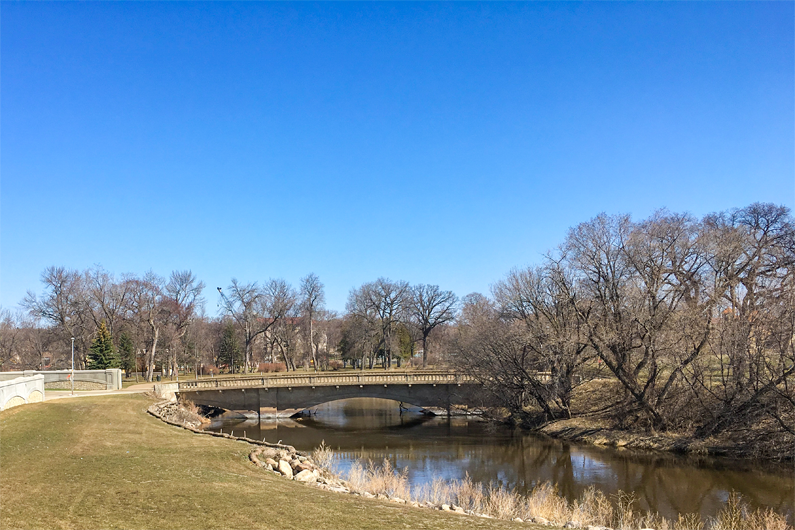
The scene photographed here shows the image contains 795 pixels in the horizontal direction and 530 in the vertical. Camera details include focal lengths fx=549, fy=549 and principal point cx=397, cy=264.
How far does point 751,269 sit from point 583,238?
9.71 m

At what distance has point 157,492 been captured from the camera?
13.0 meters

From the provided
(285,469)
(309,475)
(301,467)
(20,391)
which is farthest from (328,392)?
(309,475)

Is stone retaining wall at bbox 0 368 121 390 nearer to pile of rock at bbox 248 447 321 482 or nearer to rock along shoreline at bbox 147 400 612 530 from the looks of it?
rock along shoreline at bbox 147 400 612 530

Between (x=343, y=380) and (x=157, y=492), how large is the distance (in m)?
33.5

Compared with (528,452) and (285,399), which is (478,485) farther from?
(285,399)

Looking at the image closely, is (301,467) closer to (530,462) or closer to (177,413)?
(530,462)

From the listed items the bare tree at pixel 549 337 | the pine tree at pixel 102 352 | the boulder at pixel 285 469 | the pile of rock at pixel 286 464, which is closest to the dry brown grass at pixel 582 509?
the pile of rock at pixel 286 464

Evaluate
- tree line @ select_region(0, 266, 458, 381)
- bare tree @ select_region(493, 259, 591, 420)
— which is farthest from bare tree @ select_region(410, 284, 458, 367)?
bare tree @ select_region(493, 259, 591, 420)

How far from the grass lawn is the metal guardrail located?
928 inches

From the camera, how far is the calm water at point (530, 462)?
71.8ft

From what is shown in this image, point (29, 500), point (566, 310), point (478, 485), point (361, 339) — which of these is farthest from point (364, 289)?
point (29, 500)

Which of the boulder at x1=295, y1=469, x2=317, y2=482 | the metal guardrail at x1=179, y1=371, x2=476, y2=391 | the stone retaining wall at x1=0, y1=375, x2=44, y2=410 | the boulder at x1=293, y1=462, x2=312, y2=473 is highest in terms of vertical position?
the stone retaining wall at x1=0, y1=375, x2=44, y2=410

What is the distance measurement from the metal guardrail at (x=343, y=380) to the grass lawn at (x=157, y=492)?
77.3 feet

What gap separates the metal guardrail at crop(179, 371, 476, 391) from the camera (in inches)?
1809
